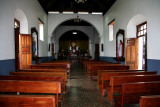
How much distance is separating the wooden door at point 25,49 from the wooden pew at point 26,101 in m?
4.65

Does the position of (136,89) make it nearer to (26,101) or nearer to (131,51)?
(26,101)

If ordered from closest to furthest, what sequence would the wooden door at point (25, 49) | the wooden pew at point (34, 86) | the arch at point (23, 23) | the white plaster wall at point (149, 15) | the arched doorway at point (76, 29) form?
the wooden pew at point (34, 86) → the white plaster wall at point (149, 15) → the wooden door at point (25, 49) → the arch at point (23, 23) → the arched doorway at point (76, 29)

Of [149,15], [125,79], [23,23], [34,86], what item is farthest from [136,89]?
[23,23]

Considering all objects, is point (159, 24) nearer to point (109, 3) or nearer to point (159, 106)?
point (159, 106)

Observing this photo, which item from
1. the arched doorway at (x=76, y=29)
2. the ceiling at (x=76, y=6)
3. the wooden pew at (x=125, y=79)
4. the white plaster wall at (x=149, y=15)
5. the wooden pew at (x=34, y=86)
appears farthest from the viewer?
the arched doorway at (x=76, y=29)

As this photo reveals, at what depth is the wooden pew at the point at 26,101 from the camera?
129 cm

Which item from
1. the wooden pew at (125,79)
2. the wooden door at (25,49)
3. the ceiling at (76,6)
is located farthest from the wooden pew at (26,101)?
the ceiling at (76,6)

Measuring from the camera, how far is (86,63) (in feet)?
23.2

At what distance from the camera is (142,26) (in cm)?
614

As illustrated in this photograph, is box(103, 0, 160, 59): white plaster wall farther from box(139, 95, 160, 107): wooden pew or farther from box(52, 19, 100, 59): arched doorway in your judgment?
box(52, 19, 100, 59): arched doorway

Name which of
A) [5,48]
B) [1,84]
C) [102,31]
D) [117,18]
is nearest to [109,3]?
[117,18]

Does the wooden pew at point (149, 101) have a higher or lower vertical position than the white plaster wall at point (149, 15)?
lower

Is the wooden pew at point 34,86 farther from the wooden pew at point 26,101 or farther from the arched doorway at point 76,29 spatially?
the arched doorway at point 76,29

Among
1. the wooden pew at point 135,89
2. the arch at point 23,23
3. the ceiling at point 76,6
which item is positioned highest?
the ceiling at point 76,6
